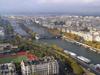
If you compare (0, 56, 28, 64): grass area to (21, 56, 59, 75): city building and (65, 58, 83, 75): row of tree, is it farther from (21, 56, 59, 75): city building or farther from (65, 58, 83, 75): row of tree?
(65, 58, 83, 75): row of tree

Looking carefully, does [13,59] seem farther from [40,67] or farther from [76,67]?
[76,67]

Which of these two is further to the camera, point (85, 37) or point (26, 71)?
point (85, 37)

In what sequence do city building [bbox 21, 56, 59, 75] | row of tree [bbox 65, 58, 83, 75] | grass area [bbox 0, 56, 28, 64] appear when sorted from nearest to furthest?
city building [bbox 21, 56, 59, 75]
row of tree [bbox 65, 58, 83, 75]
grass area [bbox 0, 56, 28, 64]

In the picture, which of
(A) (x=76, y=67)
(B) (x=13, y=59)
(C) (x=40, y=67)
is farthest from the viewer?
(B) (x=13, y=59)

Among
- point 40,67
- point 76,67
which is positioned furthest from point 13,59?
point 76,67

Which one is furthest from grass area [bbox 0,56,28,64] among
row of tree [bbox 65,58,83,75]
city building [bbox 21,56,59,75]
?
row of tree [bbox 65,58,83,75]

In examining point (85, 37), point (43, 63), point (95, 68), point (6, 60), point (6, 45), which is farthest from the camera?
point (85, 37)

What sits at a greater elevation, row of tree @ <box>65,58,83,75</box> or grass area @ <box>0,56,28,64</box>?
row of tree @ <box>65,58,83,75</box>

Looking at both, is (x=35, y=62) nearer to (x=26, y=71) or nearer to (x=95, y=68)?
(x=26, y=71)

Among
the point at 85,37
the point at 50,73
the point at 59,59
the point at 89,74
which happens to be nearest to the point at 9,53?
the point at 59,59
